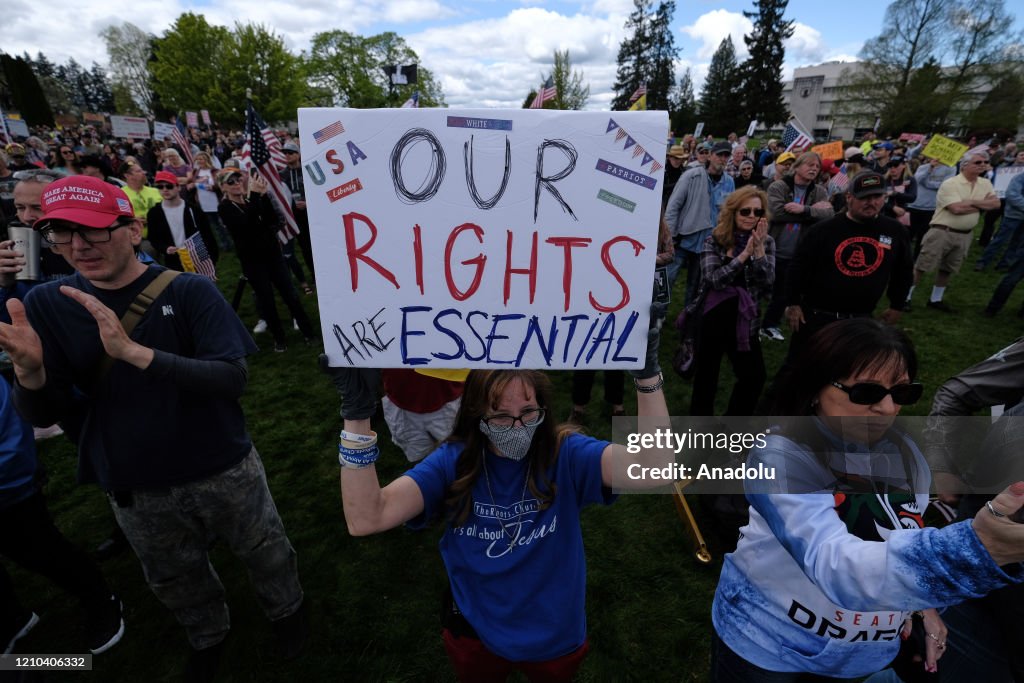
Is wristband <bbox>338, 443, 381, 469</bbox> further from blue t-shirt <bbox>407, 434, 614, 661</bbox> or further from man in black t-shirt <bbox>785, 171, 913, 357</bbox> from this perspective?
man in black t-shirt <bbox>785, 171, 913, 357</bbox>

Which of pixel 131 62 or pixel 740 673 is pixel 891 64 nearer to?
pixel 740 673

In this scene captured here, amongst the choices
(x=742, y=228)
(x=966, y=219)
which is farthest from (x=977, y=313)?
(x=742, y=228)

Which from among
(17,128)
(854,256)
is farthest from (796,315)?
(17,128)

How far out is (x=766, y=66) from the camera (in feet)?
158

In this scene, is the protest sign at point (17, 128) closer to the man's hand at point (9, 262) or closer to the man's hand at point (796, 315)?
the man's hand at point (9, 262)

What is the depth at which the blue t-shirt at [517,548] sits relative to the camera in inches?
66.7

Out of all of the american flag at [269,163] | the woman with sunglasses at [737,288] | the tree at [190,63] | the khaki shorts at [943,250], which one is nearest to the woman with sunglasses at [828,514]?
the woman with sunglasses at [737,288]

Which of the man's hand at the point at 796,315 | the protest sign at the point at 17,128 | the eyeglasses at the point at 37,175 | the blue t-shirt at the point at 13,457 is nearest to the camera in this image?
the blue t-shirt at the point at 13,457

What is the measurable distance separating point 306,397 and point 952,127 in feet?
163

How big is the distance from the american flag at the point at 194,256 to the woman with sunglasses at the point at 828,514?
562 cm

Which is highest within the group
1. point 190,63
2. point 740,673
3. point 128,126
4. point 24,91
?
point 190,63

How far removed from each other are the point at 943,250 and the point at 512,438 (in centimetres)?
847

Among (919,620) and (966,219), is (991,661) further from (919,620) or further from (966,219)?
(966,219)

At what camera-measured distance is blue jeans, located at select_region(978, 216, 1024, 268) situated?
7.51 metres
